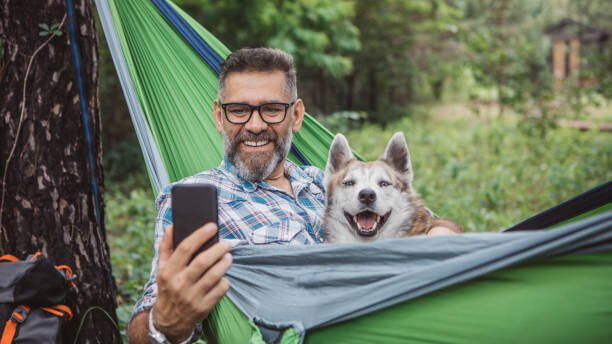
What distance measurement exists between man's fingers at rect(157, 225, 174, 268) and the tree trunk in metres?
0.96

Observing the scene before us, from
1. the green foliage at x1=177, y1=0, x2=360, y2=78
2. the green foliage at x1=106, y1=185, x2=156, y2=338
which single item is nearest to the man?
the green foliage at x1=106, y1=185, x2=156, y2=338

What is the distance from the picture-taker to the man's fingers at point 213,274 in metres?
1.35

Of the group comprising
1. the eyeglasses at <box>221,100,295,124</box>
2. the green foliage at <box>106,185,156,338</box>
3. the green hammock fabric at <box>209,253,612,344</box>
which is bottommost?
the green foliage at <box>106,185,156,338</box>

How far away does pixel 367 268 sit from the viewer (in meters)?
1.42

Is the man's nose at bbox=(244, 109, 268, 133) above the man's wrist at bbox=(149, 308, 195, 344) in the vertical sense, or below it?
above

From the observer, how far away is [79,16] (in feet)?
7.23

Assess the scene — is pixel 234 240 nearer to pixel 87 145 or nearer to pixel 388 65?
pixel 87 145

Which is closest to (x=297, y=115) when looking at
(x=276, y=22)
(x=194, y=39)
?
(x=194, y=39)

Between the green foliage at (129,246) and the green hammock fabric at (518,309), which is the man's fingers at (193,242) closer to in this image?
the green hammock fabric at (518,309)

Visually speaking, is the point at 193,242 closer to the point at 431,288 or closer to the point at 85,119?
the point at 431,288

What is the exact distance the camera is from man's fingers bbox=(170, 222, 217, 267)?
131 centimetres

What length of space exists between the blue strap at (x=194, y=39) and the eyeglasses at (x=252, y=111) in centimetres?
42

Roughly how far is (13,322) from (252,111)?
994 millimetres

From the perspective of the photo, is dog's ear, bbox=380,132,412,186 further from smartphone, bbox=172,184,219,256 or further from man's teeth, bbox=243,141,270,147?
smartphone, bbox=172,184,219,256
